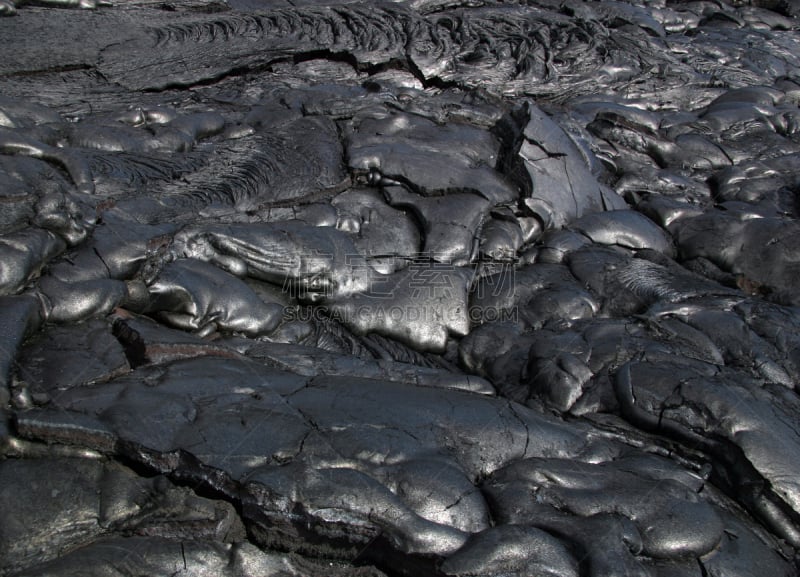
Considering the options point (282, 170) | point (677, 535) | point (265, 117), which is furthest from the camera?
point (265, 117)

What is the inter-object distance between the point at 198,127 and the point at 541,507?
9.89 feet

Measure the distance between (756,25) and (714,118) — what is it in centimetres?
283

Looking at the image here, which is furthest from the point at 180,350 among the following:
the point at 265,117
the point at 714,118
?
the point at 714,118

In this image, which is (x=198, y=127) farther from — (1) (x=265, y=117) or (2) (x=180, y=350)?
(2) (x=180, y=350)

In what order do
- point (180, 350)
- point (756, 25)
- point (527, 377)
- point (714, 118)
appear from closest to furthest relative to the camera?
point (180, 350), point (527, 377), point (714, 118), point (756, 25)

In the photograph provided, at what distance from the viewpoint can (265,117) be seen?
4387mm

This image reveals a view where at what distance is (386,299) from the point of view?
11.2 ft

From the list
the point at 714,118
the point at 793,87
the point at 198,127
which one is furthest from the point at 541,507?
the point at 793,87

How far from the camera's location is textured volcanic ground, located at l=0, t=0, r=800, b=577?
2094 millimetres

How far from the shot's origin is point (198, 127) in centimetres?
418

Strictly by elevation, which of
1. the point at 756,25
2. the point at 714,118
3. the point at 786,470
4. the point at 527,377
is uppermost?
the point at 756,25

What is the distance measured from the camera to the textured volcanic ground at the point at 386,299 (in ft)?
6.87

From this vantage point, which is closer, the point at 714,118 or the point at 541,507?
the point at 541,507

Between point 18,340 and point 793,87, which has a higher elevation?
point 793,87
